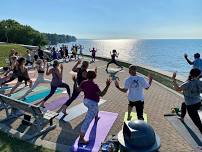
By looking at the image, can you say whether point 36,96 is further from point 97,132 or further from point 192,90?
point 192,90

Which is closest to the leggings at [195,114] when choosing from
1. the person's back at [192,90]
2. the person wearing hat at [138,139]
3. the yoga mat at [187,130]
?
the person's back at [192,90]

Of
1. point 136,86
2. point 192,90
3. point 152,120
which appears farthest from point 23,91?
point 192,90

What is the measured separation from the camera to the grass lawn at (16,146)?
748 centimetres

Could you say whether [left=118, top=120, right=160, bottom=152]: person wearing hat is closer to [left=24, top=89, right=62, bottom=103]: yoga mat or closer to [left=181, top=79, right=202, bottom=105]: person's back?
[left=181, top=79, right=202, bottom=105]: person's back

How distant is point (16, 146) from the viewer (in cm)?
770

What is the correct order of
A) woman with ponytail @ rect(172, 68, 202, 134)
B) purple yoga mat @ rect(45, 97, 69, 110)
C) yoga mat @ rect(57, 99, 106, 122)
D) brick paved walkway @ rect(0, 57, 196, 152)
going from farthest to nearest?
purple yoga mat @ rect(45, 97, 69, 110) < yoga mat @ rect(57, 99, 106, 122) < woman with ponytail @ rect(172, 68, 202, 134) < brick paved walkway @ rect(0, 57, 196, 152)

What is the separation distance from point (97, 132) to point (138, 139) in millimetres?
4698

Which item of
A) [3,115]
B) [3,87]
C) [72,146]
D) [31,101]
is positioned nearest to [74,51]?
[3,87]

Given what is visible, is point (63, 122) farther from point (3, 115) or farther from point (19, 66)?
point (19, 66)

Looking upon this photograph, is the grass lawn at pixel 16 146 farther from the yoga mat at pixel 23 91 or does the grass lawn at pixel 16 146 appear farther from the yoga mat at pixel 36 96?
the yoga mat at pixel 23 91

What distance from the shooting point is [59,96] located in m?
13.6

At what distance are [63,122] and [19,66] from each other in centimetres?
447

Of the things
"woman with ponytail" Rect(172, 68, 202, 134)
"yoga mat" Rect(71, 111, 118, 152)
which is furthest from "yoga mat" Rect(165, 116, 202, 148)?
"yoga mat" Rect(71, 111, 118, 152)

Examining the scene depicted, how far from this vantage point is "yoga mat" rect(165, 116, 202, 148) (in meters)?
8.18
